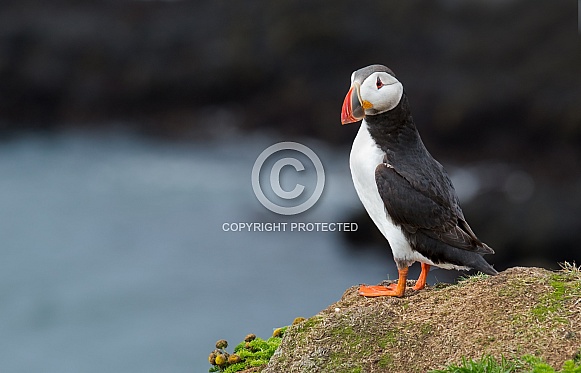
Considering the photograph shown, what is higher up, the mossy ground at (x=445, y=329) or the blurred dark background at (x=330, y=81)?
the blurred dark background at (x=330, y=81)

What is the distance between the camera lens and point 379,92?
15.1 feet

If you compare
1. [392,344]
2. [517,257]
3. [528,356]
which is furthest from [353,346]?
[517,257]

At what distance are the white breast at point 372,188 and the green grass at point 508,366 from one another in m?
0.86

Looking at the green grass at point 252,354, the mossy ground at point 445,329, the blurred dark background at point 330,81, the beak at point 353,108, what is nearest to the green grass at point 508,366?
the mossy ground at point 445,329

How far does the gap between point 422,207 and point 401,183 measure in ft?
0.61

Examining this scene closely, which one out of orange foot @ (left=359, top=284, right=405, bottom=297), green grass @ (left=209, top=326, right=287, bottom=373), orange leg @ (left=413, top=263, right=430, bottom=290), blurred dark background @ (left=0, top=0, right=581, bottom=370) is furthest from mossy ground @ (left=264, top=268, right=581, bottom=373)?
blurred dark background @ (left=0, top=0, right=581, bottom=370)

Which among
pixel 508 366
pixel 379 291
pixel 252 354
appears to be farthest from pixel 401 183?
pixel 252 354

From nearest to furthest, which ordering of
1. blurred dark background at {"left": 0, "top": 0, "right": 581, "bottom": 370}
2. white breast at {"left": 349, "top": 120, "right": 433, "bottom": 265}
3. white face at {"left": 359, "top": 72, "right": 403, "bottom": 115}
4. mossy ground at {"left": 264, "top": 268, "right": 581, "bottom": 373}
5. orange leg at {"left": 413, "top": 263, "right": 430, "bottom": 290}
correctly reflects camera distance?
mossy ground at {"left": 264, "top": 268, "right": 581, "bottom": 373}, white face at {"left": 359, "top": 72, "right": 403, "bottom": 115}, white breast at {"left": 349, "top": 120, "right": 433, "bottom": 265}, orange leg at {"left": 413, "top": 263, "right": 430, "bottom": 290}, blurred dark background at {"left": 0, "top": 0, "right": 581, "bottom": 370}

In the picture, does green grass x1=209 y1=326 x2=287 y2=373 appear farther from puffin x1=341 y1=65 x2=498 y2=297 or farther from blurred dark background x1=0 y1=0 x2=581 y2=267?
blurred dark background x1=0 y1=0 x2=581 y2=267

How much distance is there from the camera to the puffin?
15.2 feet

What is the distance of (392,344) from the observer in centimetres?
447

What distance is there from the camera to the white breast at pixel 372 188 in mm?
4746

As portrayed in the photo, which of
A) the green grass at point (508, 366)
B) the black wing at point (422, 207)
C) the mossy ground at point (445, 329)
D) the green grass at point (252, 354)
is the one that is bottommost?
the green grass at point (508, 366)

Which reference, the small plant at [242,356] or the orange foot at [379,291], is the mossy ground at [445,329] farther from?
the small plant at [242,356]
